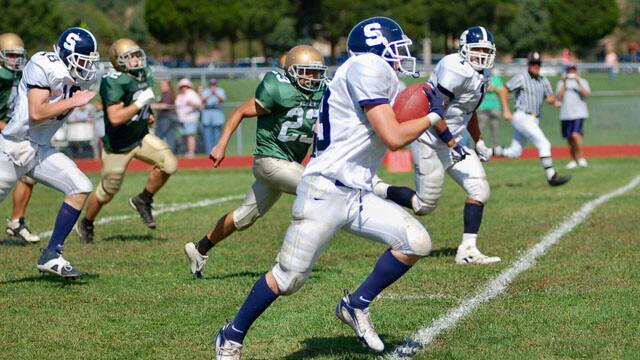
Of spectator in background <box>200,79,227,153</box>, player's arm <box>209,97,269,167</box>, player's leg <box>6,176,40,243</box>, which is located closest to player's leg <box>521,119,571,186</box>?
player's leg <box>6,176,40,243</box>

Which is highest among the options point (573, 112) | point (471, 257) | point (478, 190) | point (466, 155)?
point (466, 155)

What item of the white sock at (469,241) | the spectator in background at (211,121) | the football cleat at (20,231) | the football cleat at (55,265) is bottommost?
the spectator in background at (211,121)

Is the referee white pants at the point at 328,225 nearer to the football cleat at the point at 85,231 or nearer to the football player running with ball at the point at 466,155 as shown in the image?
the football player running with ball at the point at 466,155

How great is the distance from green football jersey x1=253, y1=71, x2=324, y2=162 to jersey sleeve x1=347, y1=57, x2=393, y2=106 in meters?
2.23

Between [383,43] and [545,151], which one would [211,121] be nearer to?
[545,151]

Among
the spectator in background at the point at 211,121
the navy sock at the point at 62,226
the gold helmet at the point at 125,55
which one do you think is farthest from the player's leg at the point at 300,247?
the spectator in background at the point at 211,121

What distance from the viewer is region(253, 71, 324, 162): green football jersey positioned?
7.36m

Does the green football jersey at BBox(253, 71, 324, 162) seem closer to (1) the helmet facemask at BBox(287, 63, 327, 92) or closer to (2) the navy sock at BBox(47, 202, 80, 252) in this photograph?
(1) the helmet facemask at BBox(287, 63, 327, 92)

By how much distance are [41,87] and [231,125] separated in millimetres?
1383

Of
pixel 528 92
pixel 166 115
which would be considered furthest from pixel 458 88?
pixel 166 115

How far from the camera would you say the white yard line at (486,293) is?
→ 5.62 meters

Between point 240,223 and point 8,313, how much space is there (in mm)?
1701

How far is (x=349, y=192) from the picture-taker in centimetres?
525

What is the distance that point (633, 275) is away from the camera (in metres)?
7.53
